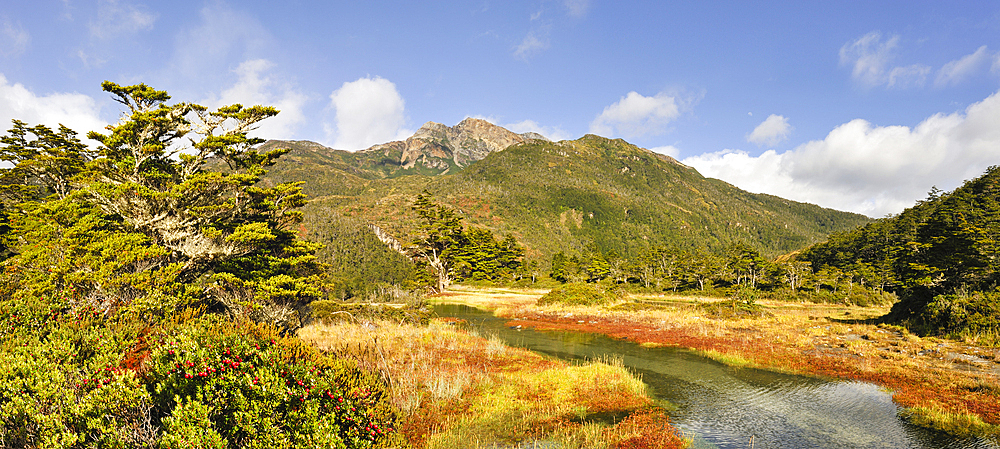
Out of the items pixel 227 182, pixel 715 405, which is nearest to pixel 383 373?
pixel 715 405

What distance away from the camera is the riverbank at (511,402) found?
1125 cm

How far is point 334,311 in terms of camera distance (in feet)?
98.8

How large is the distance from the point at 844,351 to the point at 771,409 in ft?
47.5

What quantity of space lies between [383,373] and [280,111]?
64.9ft

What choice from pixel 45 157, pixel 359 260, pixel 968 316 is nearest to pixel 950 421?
pixel 968 316

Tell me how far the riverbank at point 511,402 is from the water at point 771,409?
150 centimetres

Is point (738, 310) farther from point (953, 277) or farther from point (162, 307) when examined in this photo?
point (162, 307)

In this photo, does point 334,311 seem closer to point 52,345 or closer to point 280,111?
point 280,111

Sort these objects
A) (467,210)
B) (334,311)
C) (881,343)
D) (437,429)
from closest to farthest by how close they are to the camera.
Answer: (437,429), (881,343), (334,311), (467,210)

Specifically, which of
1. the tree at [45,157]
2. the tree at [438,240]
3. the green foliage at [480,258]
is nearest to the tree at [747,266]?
the green foliage at [480,258]

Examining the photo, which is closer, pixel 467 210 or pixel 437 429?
pixel 437 429

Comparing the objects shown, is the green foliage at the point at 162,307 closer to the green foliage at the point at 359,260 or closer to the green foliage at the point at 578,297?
the green foliage at the point at 578,297

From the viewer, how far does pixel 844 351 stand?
79.5 feet

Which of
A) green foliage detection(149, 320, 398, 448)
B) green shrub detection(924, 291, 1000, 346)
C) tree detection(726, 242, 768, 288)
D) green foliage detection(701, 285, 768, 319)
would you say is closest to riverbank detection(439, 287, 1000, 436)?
green foliage detection(701, 285, 768, 319)
